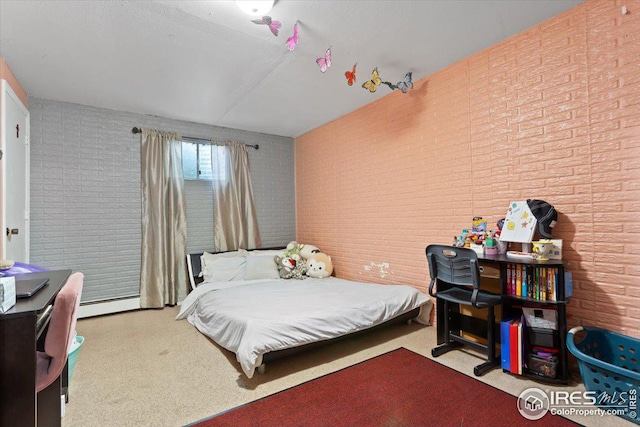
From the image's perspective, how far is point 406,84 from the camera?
3145 mm

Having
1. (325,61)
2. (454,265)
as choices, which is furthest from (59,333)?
(325,61)

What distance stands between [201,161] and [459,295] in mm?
3762

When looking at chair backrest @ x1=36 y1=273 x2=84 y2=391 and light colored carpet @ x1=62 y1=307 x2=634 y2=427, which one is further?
light colored carpet @ x1=62 y1=307 x2=634 y2=427

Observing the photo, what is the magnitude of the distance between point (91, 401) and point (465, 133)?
3.56 meters

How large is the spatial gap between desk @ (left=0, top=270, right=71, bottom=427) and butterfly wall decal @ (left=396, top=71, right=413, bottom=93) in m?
3.24

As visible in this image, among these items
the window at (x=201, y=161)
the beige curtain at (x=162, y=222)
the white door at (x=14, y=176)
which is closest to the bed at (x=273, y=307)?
the beige curtain at (x=162, y=222)

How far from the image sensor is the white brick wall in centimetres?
346

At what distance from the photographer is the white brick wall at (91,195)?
346cm

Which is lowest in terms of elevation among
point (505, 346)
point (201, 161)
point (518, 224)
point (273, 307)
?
point (505, 346)

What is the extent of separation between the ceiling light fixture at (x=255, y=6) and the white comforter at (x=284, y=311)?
2.20 meters

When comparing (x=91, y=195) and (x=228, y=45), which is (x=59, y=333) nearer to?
(x=228, y=45)

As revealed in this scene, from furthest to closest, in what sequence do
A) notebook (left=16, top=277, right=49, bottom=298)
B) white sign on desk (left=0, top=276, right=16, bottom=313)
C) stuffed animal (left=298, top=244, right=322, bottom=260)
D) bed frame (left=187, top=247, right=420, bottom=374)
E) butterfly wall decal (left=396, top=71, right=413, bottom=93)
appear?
stuffed animal (left=298, top=244, right=322, bottom=260), butterfly wall decal (left=396, top=71, right=413, bottom=93), bed frame (left=187, top=247, right=420, bottom=374), notebook (left=16, top=277, right=49, bottom=298), white sign on desk (left=0, top=276, right=16, bottom=313)

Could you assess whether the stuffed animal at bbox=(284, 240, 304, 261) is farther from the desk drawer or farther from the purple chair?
the purple chair

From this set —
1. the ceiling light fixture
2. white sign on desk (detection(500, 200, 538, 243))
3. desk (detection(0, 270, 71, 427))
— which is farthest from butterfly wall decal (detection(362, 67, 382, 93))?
desk (detection(0, 270, 71, 427))
